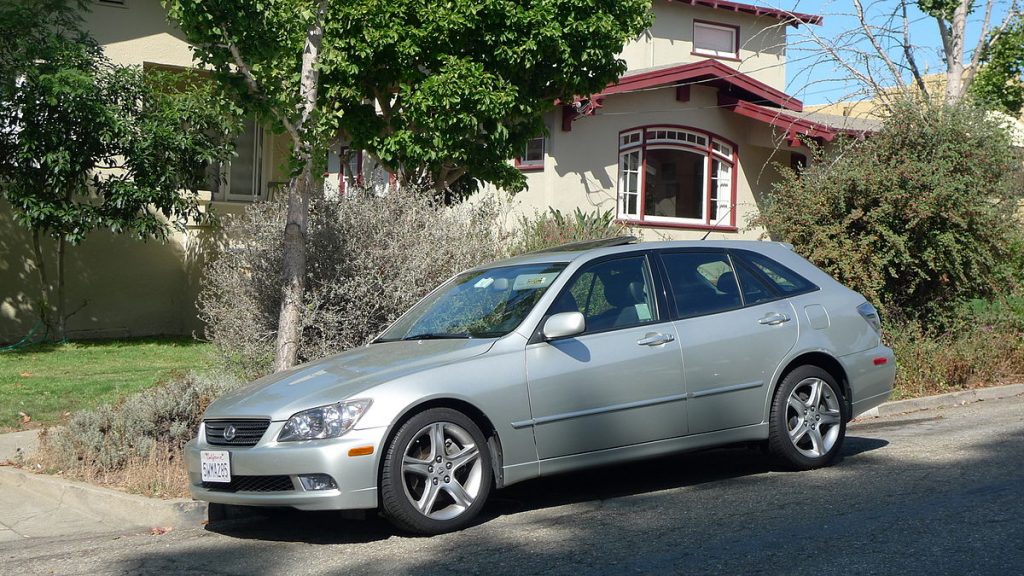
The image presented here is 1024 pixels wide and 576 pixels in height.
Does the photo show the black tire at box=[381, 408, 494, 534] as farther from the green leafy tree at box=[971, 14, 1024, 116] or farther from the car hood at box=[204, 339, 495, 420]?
the green leafy tree at box=[971, 14, 1024, 116]

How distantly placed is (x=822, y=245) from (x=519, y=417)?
7.50m

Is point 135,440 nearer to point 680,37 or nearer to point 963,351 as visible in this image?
point 963,351

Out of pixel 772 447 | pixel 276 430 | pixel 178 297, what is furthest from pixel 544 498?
pixel 178 297

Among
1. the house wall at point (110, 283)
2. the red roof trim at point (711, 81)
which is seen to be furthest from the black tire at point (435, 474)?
the red roof trim at point (711, 81)

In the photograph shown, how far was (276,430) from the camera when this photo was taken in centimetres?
610

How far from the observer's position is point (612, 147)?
19.3m

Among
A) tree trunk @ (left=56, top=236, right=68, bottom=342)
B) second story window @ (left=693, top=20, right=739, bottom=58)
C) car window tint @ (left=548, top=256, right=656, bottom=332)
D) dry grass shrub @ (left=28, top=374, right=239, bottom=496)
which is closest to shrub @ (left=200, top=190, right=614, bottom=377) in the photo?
dry grass shrub @ (left=28, top=374, right=239, bottom=496)

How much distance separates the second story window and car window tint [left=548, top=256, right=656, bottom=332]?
58.5ft

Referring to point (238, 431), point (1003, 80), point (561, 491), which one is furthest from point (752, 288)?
point (1003, 80)

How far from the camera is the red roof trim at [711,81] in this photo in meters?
18.6

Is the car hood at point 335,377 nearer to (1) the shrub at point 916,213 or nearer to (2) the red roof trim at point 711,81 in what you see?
(1) the shrub at point 916,213

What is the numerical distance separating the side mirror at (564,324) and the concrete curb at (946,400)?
540 cm

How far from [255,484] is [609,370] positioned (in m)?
2.24

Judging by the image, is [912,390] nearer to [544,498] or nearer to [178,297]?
[544,498]
